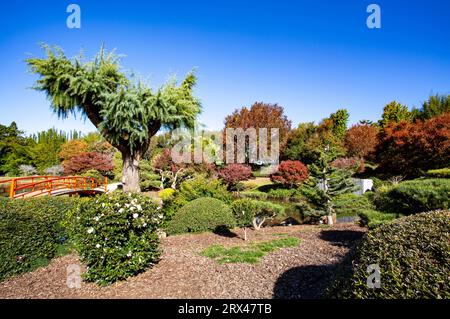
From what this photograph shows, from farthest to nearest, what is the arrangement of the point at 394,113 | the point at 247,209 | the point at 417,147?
the point at 394,113, the point at 417,147, the point at 247,209

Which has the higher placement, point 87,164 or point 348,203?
point 87,164

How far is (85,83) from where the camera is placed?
374 inches

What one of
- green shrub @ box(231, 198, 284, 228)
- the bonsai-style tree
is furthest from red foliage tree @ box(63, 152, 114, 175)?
green shrub @ box(231, 198, 284, 228)

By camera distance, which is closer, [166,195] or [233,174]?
[166,195]

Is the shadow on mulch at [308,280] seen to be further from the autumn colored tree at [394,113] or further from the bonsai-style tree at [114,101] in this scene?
the autumn colored tree at [394,113]

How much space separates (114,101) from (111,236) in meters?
6.44

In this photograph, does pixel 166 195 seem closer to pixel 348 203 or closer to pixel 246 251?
pixel 246 251

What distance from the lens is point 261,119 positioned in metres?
32.7

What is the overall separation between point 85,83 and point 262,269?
8.93 m

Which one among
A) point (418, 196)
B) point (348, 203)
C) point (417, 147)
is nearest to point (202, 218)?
point (418, 196)

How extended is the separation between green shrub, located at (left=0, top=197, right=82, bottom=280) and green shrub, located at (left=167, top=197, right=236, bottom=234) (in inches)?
134
